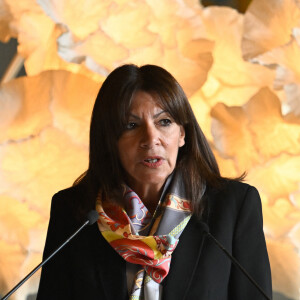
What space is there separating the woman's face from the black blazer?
158 mm

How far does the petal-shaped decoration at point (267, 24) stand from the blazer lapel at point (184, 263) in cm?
70

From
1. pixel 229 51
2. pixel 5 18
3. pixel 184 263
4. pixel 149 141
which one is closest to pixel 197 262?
pixel 184 263

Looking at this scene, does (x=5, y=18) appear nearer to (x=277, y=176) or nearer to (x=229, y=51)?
(x=229, y=51)

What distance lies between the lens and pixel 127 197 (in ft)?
4.89

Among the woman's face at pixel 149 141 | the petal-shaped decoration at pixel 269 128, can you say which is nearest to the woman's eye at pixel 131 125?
the woman's face at pixel 149 141

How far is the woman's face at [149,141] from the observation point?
138cm

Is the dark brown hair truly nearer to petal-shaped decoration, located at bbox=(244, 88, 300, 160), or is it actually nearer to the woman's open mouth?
the woman's open mouth

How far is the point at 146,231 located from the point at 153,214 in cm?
5

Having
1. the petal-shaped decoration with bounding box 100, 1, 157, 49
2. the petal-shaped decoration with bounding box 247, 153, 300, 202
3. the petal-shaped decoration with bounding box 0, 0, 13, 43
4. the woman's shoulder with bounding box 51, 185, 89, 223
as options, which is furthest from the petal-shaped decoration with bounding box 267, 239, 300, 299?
the petal-shaped decoration with bounding box 0, 0, 13, 43

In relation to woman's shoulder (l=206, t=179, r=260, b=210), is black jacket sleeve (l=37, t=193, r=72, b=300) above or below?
below

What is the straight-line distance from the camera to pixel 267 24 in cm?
187

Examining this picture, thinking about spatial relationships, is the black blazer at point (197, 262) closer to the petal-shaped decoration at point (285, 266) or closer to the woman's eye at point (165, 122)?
the woman's eye at point (165, 122)

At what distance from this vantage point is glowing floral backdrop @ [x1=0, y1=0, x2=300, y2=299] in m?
1.80

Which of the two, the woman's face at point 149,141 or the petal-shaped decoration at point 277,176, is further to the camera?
the petal-shaped decoration at point 277,176
